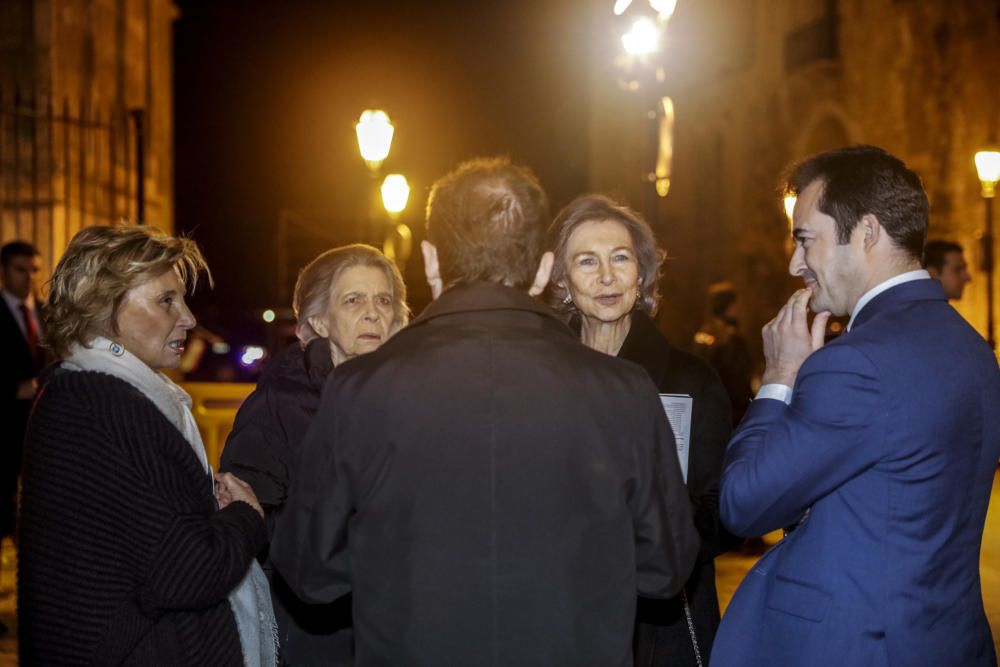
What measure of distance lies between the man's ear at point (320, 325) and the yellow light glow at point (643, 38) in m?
5.29

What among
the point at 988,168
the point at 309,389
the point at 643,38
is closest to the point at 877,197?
the point at 309,389

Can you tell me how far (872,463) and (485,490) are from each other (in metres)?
0.87

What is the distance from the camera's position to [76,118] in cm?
1412

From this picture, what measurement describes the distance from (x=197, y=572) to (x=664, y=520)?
→ 3.92 feet

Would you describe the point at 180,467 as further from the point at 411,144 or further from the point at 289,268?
the point at 411,144

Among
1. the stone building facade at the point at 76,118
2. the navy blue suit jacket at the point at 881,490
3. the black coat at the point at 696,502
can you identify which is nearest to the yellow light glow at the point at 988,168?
the stone building facade at the point at 76,118

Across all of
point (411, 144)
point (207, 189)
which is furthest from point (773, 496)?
point (207, 189)

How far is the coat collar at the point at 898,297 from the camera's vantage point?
251 centimetres

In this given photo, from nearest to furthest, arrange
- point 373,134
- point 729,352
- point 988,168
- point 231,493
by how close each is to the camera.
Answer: point 231,493, point 729,352, point 373,134, point 988,168

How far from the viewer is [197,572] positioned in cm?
271

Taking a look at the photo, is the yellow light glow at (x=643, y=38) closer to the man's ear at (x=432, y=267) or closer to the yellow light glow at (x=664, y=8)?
the yellow light glow at (x=664, y=8)

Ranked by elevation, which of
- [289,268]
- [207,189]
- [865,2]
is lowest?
[289,268]

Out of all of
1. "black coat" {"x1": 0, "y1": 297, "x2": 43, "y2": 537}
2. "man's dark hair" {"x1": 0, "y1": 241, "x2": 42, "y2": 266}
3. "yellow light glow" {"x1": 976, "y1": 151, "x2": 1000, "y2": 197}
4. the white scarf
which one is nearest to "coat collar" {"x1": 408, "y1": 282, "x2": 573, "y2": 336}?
the white scarf

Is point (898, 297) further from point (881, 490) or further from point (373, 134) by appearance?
point (373, 134)
